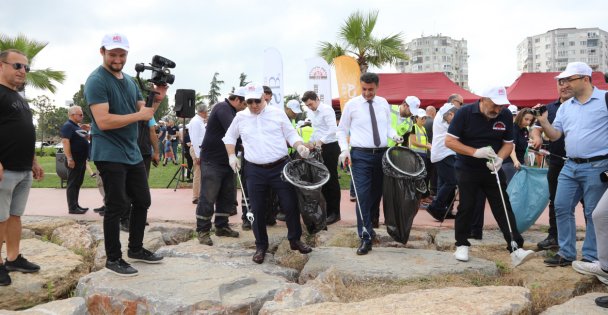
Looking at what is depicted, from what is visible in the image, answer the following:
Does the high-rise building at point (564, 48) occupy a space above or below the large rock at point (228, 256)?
above

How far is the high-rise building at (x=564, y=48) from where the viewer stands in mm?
97438

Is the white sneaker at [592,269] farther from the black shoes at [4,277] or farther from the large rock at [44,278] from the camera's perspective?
the black shoes at [4,277]

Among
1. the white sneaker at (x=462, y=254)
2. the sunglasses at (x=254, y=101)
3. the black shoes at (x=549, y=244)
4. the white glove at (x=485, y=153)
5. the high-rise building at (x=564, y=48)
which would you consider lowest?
the black shoes at (x=549, y=244)

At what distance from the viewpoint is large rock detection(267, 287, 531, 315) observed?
292cm

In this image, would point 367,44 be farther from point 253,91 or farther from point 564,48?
point 564,48

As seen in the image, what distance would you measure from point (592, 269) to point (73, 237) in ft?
17.5

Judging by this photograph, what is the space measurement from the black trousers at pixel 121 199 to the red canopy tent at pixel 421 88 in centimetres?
1215

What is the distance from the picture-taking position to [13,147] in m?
3.67

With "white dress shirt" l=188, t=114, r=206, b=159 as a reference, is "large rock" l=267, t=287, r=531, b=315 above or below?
below

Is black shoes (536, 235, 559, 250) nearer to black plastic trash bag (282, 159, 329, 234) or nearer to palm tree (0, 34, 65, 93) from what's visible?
black plastic trash bag (282, 159, 329, 234)

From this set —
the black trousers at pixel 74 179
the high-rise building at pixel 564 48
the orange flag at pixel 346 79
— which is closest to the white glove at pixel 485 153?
the black trousers at pixel 74 179

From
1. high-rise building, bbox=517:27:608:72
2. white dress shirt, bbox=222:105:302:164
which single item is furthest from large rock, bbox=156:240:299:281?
high-rise building, bbox=517:27:608:72

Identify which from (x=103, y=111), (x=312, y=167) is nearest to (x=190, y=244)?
(x=312, y=167)

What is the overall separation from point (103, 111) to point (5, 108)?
2.64ft
